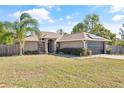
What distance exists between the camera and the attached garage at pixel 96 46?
25.8 meters

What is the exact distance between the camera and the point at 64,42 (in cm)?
2909

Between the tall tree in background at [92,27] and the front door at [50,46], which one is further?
Result: the tall tree in background at [92,27]

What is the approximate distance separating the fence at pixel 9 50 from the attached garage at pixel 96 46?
872 cm

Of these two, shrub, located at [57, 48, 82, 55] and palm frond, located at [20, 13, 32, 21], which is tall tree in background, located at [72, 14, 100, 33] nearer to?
shrub, located at [57, 48, 82, 55]

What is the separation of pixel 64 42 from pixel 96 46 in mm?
4728

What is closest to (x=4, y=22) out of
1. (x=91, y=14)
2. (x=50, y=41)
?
(x=50, y=41)

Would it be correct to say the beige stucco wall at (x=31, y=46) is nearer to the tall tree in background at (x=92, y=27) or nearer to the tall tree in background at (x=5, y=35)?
the tall tree in background at (x=5, y=35)

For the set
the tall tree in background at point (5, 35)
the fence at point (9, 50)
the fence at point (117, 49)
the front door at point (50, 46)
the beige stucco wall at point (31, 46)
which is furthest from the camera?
the front door at point (50, 46)

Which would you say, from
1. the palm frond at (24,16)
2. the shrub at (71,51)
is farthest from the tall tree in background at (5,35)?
the shrub at (71,51)

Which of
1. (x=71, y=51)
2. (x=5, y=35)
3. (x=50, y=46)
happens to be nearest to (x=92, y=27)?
(x=50, y=46)

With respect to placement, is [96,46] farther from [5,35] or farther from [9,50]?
[5,35]

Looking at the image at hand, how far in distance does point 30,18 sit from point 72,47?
6.71m

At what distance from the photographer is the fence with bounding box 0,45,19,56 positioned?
24844 millimetres
